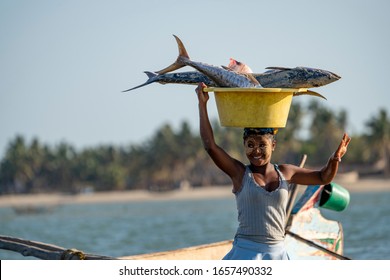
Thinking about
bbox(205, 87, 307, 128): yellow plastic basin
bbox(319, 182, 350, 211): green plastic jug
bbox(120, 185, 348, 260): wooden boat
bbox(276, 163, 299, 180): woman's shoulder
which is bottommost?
bbox(120, 185, 348, 260): wooden boat

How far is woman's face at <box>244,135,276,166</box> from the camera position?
4883mm

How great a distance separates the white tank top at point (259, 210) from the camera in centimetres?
479

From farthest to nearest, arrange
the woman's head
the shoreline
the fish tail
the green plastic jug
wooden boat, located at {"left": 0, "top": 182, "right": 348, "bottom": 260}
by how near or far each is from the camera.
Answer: the shoreline, the green plastic jug, wooden boat, located at {"left": 0, "top": 182, "right": 348, "bottom": 260}, the fish tail, the woman's head

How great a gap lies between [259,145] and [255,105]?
0.75 feet

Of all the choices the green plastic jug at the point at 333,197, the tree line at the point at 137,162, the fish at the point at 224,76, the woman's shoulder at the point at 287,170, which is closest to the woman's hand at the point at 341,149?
the woman's shoulder at the point at 287,170

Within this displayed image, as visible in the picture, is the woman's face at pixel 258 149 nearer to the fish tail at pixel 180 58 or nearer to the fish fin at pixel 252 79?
the fish fin at pixel 252 79

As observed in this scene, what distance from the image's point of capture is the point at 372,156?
65188 millimetres

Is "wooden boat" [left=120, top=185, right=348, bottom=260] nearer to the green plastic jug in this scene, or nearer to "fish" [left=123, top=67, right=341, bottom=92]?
the green plastic jug

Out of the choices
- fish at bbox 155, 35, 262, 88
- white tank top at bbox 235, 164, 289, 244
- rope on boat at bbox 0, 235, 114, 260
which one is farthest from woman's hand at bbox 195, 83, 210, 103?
rope on boat at bbox 0, 235, 114, 260

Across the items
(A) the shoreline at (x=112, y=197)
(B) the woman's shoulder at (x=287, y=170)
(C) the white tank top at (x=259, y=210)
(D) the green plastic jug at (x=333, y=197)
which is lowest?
(A) the shoreline at (x=112, y=197)

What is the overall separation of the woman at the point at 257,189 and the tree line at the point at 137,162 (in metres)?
60.3

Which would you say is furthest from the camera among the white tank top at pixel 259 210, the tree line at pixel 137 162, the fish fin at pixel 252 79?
the tree line at pixel 137 162

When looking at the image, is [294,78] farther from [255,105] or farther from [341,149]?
[341,149]

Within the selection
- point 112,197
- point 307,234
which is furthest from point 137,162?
point 307,234
